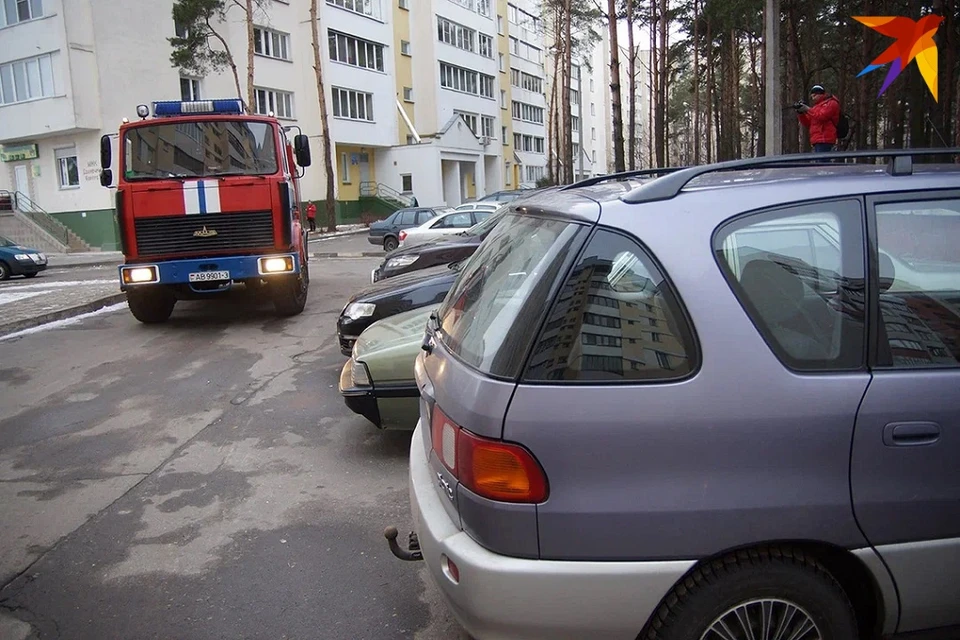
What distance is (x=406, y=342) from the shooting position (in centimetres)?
507

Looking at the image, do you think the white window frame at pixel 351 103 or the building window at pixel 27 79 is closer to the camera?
the building window at pixel 27 79

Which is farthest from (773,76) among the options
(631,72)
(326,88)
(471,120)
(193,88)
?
(471,120)

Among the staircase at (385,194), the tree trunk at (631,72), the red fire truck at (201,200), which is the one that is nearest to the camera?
the red fire truck at (201,200)

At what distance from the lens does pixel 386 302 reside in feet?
24.0

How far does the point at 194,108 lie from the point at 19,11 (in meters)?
28.0

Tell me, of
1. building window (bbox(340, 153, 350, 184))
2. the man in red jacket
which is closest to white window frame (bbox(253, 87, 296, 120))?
building window (bbox(340, 153, 350, 184))

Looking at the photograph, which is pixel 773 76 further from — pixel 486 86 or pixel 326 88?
pixel 486 86

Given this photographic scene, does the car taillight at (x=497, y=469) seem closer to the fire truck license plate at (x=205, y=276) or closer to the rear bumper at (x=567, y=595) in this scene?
the rear bumper at (x=567, y=595)

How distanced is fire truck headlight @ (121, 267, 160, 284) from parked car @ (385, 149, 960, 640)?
874 cm

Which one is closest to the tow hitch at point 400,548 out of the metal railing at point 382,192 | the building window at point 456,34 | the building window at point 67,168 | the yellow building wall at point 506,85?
the building window at point 67,168

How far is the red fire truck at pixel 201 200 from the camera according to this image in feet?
32.9

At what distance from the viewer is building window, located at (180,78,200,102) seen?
33.7 m

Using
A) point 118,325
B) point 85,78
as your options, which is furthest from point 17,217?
point 118,325

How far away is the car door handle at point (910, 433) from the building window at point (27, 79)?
3537cm
